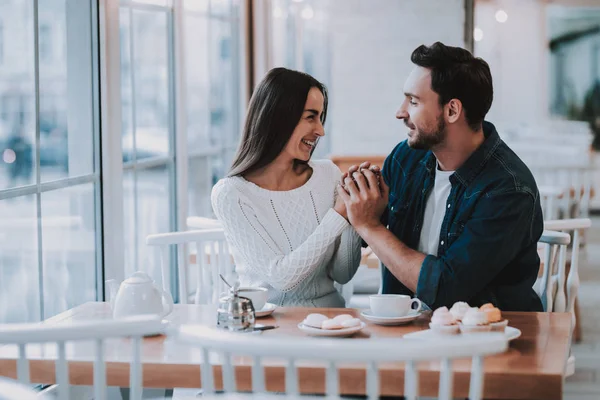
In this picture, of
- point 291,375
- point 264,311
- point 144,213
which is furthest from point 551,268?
point 144,213

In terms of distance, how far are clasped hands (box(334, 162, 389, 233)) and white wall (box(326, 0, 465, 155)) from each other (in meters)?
3.15

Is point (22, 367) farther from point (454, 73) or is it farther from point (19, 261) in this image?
point (454, 73)

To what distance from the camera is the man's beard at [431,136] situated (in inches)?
91.7

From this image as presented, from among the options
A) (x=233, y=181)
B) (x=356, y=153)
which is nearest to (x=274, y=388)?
(x=233, y=181)

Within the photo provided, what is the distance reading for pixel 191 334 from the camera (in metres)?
1.27

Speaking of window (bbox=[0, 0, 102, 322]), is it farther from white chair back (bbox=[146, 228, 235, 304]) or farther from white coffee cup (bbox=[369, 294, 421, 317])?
white coffee cup (bbox=[369, 294, 421, 317])

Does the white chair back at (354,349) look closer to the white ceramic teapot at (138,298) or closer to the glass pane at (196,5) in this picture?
the white ceramic teapot at (138,298)

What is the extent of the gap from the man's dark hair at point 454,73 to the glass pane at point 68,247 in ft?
3.80

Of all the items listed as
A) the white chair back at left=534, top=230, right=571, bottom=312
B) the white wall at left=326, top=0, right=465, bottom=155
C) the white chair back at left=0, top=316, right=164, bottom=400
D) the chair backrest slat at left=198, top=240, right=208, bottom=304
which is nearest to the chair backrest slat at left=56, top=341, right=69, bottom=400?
the white chair back at left=0, top=316, right=164, bottom=400

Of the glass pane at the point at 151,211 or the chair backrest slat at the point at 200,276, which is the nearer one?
the chair backrest slat at the point at 200,276

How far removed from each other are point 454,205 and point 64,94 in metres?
1.26

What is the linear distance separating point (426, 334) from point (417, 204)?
0.64m

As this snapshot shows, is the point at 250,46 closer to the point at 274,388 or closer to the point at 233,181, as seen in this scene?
the point at 233,181

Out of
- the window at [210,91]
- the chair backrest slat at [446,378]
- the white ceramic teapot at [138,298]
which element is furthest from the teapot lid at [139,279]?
the window at [210,91]
